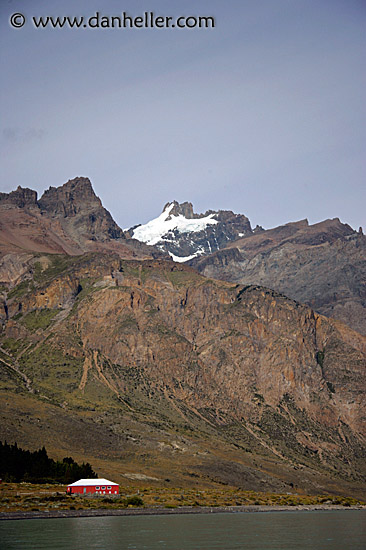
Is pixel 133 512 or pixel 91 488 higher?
pixel 91 488

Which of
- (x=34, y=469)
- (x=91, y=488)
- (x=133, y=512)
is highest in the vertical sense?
(x=34, y=469)

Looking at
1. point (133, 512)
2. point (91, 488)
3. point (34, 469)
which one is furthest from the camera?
point (34, 469)

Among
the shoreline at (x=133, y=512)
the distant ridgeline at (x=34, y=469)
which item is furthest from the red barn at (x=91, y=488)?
the shoreline at (x=133, y=512)

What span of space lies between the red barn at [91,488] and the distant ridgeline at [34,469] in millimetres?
11943

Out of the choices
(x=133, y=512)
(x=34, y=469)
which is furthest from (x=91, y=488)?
(x=34, y=469)

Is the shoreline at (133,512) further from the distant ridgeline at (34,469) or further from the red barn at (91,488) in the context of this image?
the distant ridgeline at (34,469)

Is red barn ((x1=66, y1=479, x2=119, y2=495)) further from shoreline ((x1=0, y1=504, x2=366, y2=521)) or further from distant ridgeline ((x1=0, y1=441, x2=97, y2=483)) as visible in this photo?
shoreline ((x1=0, y1=504, x2=366, y2=521))

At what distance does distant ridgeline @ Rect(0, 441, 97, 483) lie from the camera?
177625 mm

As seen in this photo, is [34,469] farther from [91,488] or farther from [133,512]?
[133,512]

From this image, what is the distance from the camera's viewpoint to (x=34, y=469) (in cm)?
18275

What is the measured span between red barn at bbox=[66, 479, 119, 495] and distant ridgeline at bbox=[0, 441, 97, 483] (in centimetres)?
1194

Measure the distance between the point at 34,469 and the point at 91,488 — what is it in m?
19.6

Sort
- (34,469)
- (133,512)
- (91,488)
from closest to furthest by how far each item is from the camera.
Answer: (133,512), (91,488), (34,469)

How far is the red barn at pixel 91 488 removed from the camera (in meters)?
168
